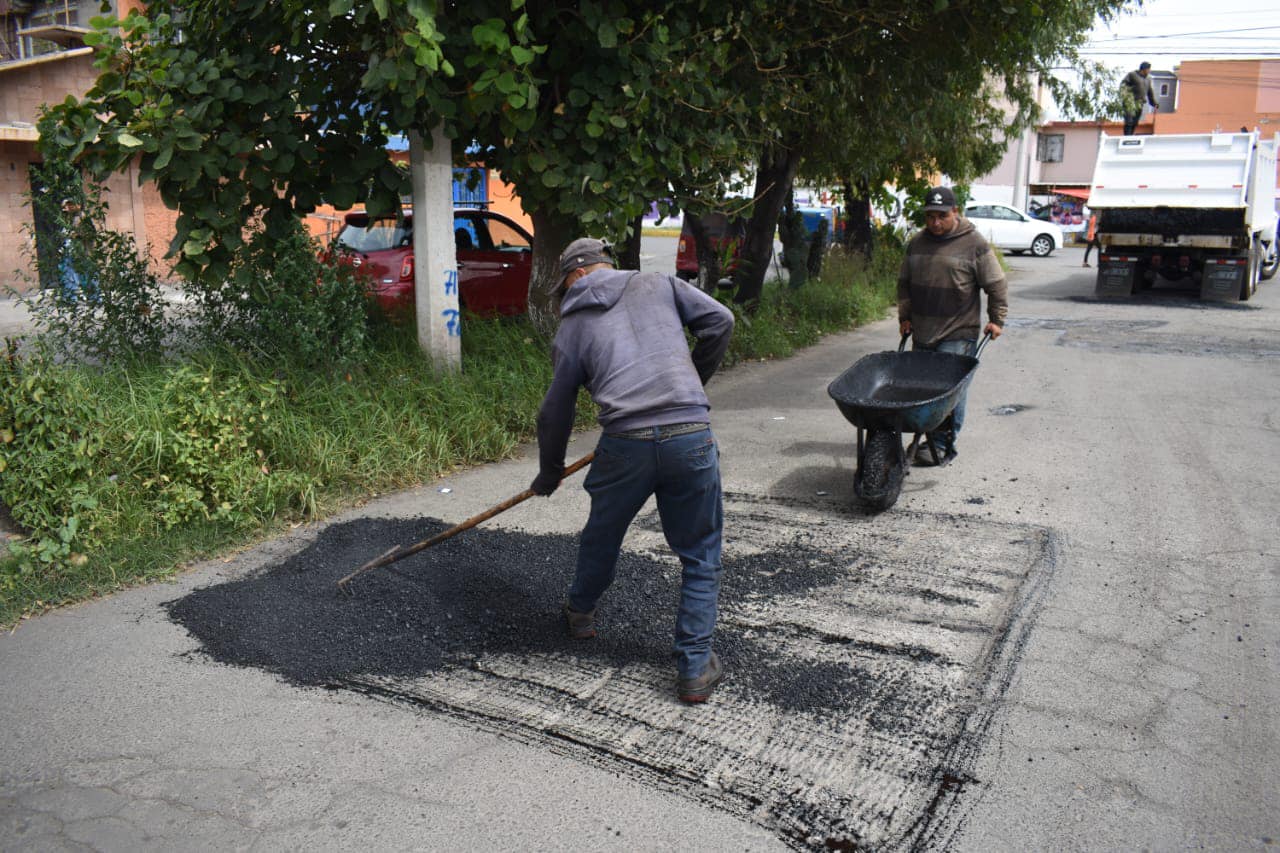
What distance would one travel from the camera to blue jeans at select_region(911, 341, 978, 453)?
22.8 ft

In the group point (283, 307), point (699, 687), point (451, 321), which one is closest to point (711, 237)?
point (451, 321)

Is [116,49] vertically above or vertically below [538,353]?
above

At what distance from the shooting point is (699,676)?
3922 millimetres

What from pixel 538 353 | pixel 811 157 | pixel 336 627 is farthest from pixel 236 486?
pixel 811 157

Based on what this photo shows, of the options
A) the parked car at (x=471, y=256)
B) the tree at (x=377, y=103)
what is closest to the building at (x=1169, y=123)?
the parked car at (x=471, y=256)

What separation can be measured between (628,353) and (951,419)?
3654 millimetres

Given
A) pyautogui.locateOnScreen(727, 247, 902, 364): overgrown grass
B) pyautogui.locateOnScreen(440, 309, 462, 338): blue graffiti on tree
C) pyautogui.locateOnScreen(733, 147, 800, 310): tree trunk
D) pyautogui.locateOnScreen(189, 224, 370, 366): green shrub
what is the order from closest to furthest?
pyautogui.locateOnScreen(189, 224, 370, 366): green shrub, pyautogui.locateOnScreen(440, 309, 462, 338): blue graffiti on tree, pyautogui.locateOnScreen(727, 247, 902, 364): overgrown grass, pyautogui.locateOnScreen(733, 147, 800, 310): tree trunk

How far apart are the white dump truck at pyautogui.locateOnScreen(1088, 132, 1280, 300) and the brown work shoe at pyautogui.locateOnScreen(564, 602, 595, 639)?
15.5 meters

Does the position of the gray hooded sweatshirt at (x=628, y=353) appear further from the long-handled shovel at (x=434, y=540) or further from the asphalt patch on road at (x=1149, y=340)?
the asphalt patch on road at (x=1149, y=340)

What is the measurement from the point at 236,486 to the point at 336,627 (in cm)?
164

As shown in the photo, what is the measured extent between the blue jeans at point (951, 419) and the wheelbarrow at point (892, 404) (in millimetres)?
175

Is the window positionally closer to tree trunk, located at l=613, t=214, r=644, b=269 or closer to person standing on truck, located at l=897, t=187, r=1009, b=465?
tree trunk, located at l=613, t=214, r=644, b=269

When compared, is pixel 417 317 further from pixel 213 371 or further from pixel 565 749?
pixel 565 749

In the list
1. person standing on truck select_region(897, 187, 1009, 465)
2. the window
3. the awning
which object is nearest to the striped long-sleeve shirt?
person standing on truck select_region(897, 187, 1009, 465)
